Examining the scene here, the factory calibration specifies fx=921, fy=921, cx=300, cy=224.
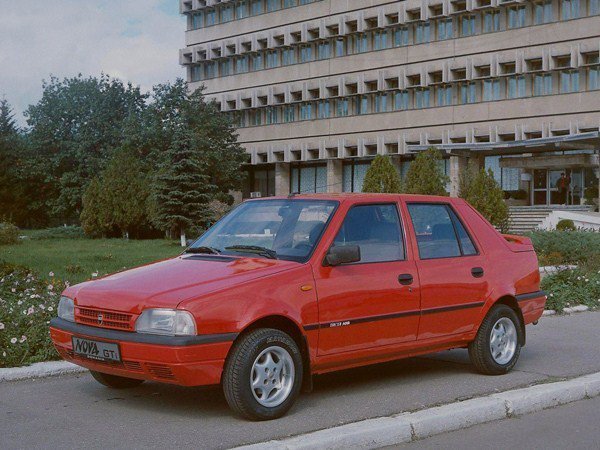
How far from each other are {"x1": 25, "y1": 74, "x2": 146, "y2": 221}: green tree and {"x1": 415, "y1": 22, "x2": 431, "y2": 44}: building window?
23892 mm

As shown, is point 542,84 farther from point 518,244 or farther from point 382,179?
point 518,244

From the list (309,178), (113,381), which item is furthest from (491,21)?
(113,381)

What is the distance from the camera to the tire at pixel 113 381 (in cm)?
771

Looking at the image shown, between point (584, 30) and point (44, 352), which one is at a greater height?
Result: point (584, 30)

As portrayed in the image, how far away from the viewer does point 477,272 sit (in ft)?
27.7

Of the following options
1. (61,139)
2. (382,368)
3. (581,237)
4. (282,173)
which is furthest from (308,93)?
(382,368)

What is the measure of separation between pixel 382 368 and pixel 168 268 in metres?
2.77

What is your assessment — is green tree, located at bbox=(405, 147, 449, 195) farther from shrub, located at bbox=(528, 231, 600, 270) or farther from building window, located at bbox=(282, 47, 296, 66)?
building window, located at bbox=(282, 47, 296, 66)

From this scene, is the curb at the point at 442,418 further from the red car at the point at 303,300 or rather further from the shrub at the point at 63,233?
the shrub at the point at 63,233

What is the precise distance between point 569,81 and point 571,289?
48.8 meters

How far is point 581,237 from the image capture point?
25797 mm

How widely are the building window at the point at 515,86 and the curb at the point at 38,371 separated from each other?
5849 centimetres

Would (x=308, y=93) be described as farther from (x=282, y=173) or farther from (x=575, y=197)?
(x=575, y=197)

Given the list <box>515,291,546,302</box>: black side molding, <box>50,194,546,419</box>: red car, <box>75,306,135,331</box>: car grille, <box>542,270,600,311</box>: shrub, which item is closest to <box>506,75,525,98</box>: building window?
<box>542,270,600,311</box>: shrub
